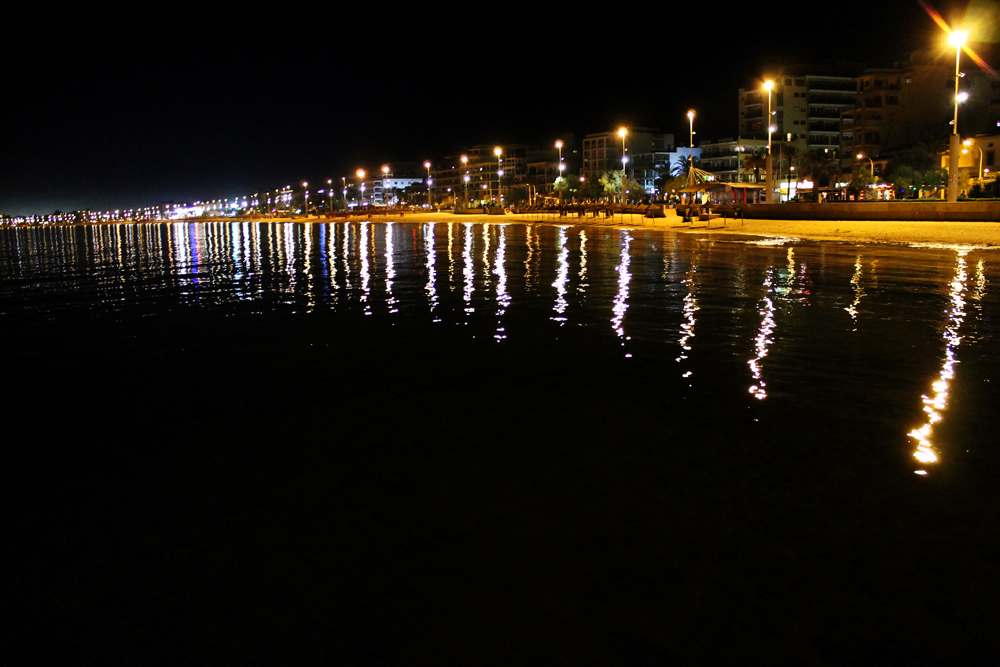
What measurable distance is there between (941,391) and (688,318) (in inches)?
212

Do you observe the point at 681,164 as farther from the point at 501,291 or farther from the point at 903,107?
the point at 501,291

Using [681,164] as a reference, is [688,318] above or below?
below

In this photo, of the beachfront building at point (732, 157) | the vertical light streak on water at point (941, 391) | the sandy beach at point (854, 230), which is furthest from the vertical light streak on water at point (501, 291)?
the beachfront building at point (732, 157)

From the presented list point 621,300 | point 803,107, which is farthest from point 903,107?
point 621,300

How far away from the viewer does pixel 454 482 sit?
18.7 feet

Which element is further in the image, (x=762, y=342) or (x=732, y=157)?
(x=732, y=157)

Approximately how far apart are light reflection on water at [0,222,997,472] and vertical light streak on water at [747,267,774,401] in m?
0.04

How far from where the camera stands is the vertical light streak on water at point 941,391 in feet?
20.1

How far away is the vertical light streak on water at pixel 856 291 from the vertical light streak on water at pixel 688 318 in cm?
241

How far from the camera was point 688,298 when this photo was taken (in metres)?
15.7

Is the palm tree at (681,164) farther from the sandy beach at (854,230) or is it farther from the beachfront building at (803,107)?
the sandy beach at (854,230)

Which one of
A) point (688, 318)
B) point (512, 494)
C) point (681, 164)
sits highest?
point (681, 164)

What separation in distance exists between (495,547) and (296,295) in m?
14.7

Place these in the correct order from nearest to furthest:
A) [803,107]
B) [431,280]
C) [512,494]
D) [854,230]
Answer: [512,494]
[431,280]
[854,230]
[803,107]
